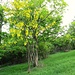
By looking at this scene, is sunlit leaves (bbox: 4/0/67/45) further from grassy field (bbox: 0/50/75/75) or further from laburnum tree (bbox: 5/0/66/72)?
grassy field (bbox: 0/50/75/75)

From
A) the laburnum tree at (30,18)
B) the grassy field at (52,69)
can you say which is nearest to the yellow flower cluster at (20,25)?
the laburnum tree at (30,18)

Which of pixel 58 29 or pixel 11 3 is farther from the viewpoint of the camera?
pixel 58 29

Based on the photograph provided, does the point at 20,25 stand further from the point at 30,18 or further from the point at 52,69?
the point at 52,69

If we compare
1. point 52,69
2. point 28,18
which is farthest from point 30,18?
point 52,69

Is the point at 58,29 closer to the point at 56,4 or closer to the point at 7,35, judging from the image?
the point at 56,4

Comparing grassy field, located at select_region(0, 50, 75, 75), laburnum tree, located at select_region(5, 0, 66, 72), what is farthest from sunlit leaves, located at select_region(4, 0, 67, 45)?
grassy field, located at select_region(0, 50, 75, 75)

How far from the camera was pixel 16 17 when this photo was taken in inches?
701

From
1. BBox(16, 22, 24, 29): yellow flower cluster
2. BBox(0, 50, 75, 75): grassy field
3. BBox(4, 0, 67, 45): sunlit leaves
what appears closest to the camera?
BBox(0, 50, 75, 75): grassy field

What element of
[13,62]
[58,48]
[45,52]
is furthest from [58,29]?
[58,48]

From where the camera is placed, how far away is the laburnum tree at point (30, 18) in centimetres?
1758

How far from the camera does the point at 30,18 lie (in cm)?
1919

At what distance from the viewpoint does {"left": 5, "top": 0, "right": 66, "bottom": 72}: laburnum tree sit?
692 inches

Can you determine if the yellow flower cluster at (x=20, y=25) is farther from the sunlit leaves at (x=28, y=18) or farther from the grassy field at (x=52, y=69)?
the grassy field at (x=52, y=69)

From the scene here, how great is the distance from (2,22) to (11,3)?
238 inches
